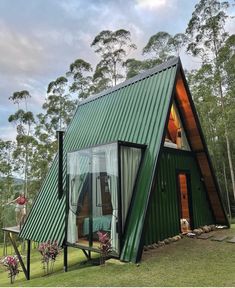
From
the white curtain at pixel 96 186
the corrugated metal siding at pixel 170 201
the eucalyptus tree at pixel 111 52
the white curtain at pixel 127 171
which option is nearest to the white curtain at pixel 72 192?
the white curtain at pixel 96 186

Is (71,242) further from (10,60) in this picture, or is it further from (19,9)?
(10,60)

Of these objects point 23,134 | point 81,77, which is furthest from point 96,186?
point 81,77

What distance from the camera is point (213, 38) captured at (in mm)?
12672

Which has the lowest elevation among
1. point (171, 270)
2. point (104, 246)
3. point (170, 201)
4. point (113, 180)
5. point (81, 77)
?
point (171, 270)

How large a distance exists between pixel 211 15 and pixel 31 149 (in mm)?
13555

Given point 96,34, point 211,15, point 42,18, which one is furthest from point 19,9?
point 96,34

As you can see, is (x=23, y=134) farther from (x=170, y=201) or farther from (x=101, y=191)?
(x=101, y=191)

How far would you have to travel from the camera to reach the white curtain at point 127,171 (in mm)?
5166

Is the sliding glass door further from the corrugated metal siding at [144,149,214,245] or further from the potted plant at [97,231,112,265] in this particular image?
the corrugated metal siding at [144,149,214,245]

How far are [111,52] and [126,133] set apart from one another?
44.5 feet

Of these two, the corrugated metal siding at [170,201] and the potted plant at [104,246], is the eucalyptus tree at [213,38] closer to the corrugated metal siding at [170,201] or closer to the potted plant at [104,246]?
the corrugated metal siding at [170,201]

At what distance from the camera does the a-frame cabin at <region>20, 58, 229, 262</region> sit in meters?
5.14

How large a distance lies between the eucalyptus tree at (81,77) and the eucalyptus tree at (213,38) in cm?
836

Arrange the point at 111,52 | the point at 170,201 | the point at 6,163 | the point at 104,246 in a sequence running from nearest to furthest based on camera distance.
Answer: the point at 104,246 → the point at 170,201 → the point at 111,52 → the point at 6,163
